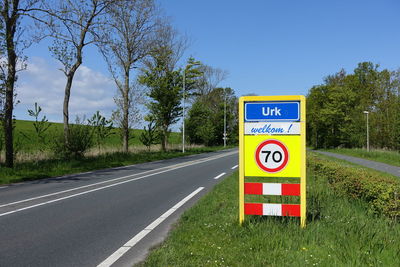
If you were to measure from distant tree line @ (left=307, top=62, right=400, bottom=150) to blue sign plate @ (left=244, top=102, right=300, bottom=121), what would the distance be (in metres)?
33.5

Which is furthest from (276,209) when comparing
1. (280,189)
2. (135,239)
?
(135,239)

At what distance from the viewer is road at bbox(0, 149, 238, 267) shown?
4246 millimetres

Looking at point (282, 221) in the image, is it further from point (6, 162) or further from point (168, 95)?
point (168, 95)

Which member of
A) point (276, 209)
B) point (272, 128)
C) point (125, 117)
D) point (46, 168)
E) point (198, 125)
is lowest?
point (46, 168)

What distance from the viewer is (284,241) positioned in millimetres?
4328

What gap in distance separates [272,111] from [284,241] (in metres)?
2.12

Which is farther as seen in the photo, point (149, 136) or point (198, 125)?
point (198, 125)

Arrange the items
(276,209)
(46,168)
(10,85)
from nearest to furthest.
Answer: (276,209) < (10,85) < (46,168)

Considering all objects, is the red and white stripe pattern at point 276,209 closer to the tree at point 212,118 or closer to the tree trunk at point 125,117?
the tree trunk at point 125,117

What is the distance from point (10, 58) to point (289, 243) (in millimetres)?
14905

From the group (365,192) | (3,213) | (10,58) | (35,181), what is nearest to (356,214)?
(365,192)

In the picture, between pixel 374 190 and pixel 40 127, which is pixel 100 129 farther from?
pixel 374 190

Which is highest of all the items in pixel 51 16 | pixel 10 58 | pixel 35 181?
pixel 51 16

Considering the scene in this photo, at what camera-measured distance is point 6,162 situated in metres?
14.0
